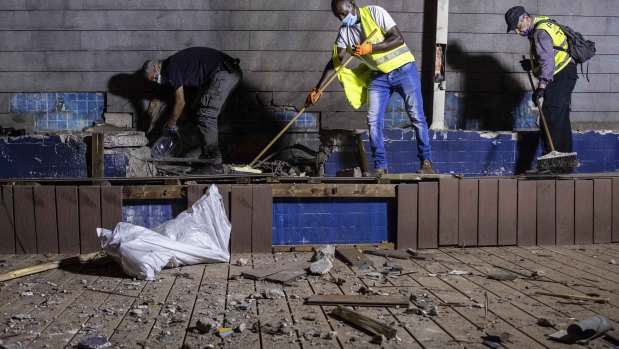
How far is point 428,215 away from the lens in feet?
16.8

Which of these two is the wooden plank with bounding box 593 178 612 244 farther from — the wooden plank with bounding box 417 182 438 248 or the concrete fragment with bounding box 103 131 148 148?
the concrete fragment with bounding box 103 131 148 148

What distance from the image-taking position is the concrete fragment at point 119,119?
7641 millimetres

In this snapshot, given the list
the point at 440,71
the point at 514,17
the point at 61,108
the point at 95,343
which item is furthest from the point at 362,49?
the point at 61,108

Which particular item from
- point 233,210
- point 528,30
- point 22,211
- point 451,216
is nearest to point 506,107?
point 528,30

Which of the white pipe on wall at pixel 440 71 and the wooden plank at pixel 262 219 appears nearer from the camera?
the wooden plank at pixel 262 219

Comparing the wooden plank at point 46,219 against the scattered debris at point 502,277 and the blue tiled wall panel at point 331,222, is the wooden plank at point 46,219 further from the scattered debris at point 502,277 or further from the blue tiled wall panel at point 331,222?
the scattered debris at point 502,277

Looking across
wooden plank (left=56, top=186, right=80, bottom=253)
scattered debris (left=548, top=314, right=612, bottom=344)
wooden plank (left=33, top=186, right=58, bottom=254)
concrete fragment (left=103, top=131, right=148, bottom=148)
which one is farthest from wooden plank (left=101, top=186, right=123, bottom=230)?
scattered debris (left=548, top=314, right=612, bottom=344)

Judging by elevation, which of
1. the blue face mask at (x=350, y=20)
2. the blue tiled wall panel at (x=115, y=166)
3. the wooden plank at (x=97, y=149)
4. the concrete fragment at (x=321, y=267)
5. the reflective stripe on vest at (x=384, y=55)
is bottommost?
the concrete fragment at (x=321, y=267)

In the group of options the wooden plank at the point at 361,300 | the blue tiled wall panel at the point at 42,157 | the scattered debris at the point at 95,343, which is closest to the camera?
the scattered debris at the point at 95,343

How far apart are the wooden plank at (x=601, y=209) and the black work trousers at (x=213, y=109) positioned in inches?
140

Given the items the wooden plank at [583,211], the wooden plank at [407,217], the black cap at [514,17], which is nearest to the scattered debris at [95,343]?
the wooden plank at [407,217]

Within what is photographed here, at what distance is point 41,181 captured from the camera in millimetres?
5094

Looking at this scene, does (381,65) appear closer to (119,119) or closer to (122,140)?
(122,140)

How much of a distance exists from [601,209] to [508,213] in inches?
32.7
